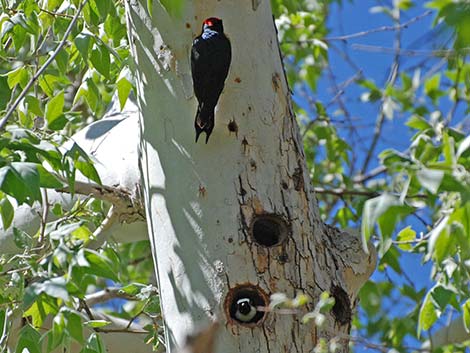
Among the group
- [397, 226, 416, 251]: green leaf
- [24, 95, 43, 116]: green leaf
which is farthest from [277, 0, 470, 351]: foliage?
[24, 95, 43, 116]: green leaf

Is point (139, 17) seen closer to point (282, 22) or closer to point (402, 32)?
point (282, 22)

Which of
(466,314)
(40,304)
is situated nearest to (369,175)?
(466,314)

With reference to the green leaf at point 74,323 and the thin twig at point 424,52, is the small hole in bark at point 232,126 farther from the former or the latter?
the green leaf at point 74,323

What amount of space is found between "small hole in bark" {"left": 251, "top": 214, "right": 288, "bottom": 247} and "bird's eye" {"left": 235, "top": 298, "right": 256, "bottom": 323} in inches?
5.4

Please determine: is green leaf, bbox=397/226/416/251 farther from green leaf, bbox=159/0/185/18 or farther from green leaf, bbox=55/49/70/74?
green leaf, bbox=159/0/185/18

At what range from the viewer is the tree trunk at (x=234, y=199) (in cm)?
217

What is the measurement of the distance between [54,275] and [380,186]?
8.79ft

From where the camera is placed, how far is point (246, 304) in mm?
2164

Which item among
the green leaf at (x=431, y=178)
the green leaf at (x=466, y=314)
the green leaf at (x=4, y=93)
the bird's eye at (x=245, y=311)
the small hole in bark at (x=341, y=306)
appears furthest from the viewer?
the green leaf at (x=466, y=314)

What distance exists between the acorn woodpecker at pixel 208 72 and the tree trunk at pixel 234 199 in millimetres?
62

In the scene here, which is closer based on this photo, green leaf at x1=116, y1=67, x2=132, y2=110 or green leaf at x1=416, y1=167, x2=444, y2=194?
green leaf at x1=416, y1=167, x2=444, y2=194

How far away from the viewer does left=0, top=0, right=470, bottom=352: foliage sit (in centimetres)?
165

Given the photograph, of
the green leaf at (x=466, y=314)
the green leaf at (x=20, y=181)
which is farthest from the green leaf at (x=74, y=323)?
the green leaf at (x=466, y=314)

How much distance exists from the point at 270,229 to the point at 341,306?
23cm
